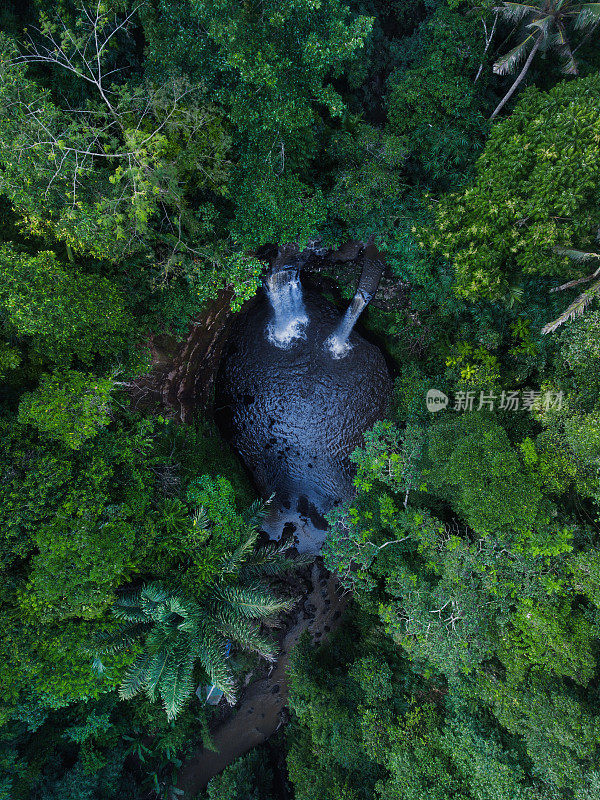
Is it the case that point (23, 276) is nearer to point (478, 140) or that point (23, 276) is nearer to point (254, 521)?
point (254, 521)

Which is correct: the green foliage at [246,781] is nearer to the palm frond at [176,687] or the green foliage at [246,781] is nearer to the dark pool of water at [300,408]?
the palm frond at [176,687]

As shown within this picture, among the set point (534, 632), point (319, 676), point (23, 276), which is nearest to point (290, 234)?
point (23, 276)

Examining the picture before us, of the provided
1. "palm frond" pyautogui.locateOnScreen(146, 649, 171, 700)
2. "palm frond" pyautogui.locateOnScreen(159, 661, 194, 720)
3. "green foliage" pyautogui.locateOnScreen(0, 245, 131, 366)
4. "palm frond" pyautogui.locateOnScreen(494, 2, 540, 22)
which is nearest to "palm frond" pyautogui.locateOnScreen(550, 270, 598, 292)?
"palm frond" pyautogui.locateOnScreen(494, 2, 540, 22)

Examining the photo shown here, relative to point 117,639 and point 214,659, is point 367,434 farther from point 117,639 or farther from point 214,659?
point 117,639

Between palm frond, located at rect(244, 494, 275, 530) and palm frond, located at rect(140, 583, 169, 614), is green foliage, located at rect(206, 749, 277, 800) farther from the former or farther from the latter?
palm frond, located at rect(244, 494, 275, 530)

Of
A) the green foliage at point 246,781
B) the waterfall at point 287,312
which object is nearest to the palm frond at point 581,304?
the waterfall at point 287,312

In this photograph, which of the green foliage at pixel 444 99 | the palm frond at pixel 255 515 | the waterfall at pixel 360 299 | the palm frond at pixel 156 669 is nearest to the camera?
the palm frond at pixel 156 669

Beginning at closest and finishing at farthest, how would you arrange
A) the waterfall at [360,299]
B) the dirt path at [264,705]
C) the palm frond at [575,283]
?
the palm frond at [575,283], the dirt path at [264,705], the waterfall at [360,299]
